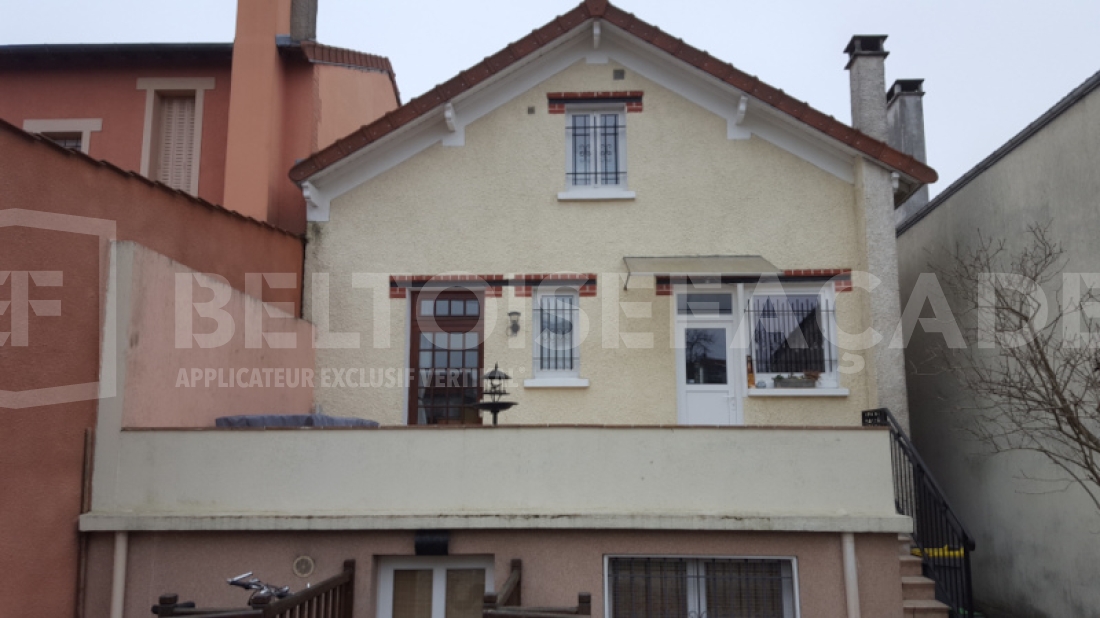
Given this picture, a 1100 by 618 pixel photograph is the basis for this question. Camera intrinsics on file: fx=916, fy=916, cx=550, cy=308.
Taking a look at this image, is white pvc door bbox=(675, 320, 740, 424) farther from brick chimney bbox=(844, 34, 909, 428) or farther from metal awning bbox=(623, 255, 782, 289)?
brick chimney bbox=(844, 34, 909, 428)

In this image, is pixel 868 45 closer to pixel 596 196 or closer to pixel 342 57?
pixel 596 196

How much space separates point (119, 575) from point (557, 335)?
18.3 ft

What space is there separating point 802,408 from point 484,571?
15.4 feet

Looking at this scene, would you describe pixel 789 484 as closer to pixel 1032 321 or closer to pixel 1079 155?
pixel 1032 321

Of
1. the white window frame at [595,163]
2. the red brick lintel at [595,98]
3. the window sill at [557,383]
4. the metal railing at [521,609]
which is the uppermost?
the red brick lintel at [595,98]

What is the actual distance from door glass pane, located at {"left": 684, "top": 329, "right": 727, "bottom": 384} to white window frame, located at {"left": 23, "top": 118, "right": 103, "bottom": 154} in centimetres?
912

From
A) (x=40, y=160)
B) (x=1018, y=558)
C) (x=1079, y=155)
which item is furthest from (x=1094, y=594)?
(x=40, y=160)

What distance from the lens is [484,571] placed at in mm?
8367

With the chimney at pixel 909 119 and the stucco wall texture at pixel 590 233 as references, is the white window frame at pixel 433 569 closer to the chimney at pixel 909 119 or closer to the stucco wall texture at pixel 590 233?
the stucco wall texture at pixel 590 233

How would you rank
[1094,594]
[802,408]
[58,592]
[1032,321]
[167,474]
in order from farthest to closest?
1. [802,408]
2. [1032,321]
3. [1094,594]
4. [167,474]
5. [58,592]

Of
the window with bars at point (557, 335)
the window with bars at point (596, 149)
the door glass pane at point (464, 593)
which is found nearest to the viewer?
the door glass pane at point (464, 593)

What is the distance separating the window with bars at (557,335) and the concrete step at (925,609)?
4.65 meters

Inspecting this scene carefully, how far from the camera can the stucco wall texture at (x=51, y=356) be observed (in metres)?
6.96

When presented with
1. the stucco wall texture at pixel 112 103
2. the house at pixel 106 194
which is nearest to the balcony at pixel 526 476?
the house at pixel 106 194
